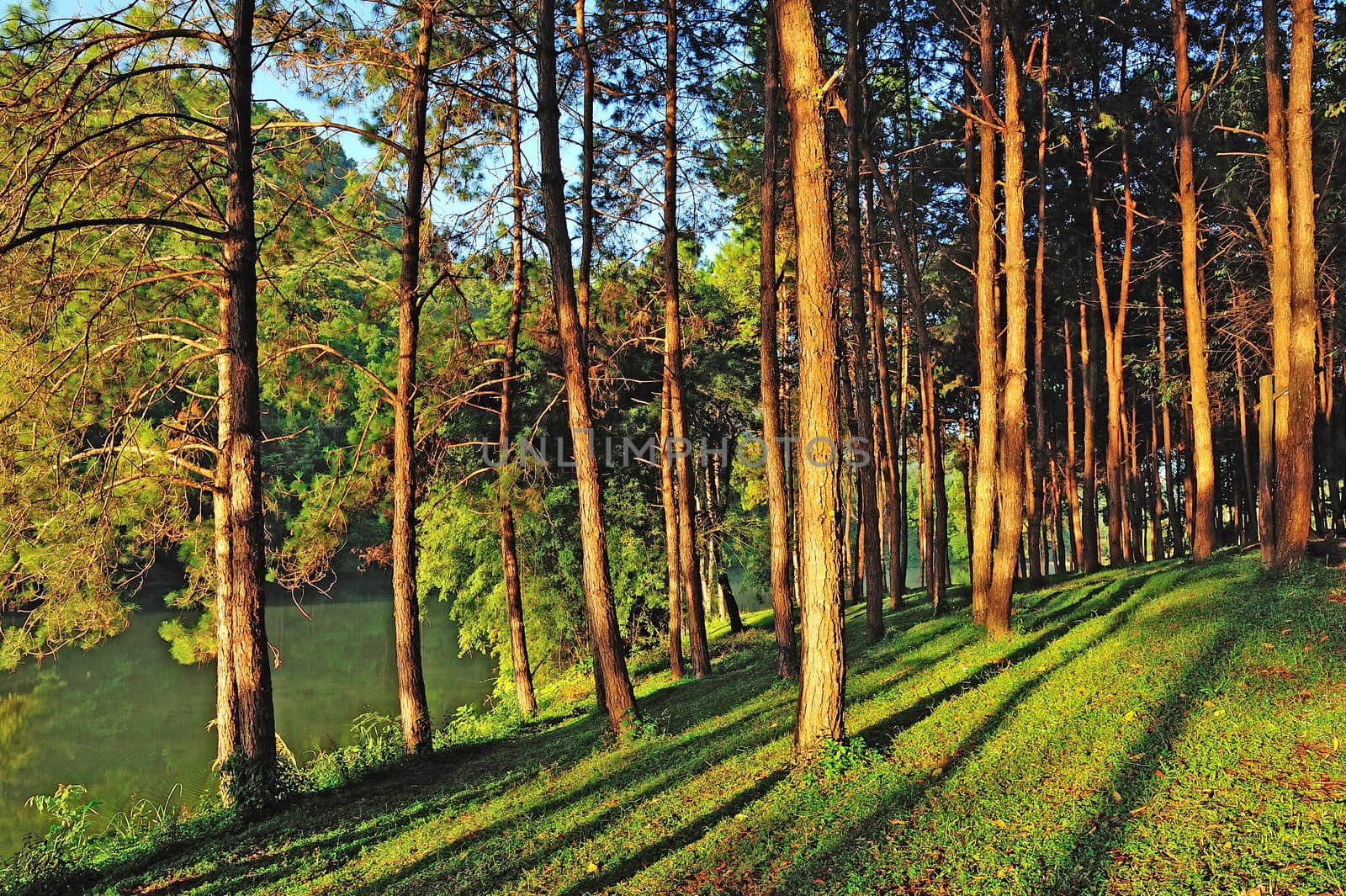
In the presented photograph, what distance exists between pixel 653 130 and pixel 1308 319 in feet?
34.1

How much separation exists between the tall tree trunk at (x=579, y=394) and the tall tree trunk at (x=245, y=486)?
10.4 feet

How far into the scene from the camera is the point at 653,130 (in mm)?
13883

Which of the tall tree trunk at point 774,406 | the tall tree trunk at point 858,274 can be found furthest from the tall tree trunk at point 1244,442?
the tall tree trunk at point 774,406

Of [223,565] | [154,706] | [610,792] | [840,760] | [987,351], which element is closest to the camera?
[840,760]

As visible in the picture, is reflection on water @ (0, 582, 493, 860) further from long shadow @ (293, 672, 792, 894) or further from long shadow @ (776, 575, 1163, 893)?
long shadow @ (776, 575, 1163, 893)

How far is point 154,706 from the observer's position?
23953 mm

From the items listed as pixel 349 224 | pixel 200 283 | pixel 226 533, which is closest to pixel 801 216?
pixel 200 283

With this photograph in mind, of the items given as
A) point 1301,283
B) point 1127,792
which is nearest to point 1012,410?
point 1301,283

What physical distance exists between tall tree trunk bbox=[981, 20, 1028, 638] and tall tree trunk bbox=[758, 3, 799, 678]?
2.92 metres

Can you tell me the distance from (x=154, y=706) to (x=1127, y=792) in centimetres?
2794

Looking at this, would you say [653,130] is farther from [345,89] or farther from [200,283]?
[200,283]

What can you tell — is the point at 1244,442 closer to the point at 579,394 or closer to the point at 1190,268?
the point at 1190,268

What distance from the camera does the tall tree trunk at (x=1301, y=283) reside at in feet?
31.5

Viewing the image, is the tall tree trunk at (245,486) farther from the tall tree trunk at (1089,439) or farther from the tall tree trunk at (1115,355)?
the tall tree trunk at (1089,439)
